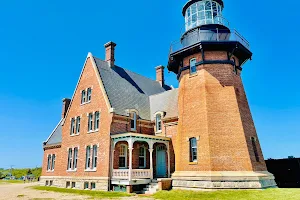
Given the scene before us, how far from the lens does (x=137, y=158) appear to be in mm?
19844

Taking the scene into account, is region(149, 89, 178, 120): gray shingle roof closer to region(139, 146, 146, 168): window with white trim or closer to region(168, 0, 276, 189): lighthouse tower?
region(168, 0, 276, 189): lighthouse tower

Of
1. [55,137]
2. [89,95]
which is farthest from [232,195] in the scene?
[55,137]

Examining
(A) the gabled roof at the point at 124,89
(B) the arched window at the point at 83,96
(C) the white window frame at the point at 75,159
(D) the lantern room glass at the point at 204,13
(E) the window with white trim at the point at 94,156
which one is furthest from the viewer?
(B) the arched window at the point at 83,96

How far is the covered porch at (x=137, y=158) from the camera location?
17266 mm

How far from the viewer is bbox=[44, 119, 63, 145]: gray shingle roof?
90.2 feet

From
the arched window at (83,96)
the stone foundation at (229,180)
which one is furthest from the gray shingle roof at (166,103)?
the arched window at (83,96)

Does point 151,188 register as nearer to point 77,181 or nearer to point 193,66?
point 77,181

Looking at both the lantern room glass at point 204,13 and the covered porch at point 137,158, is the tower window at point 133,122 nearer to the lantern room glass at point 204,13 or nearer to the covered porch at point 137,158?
the covered porch at point 137,158

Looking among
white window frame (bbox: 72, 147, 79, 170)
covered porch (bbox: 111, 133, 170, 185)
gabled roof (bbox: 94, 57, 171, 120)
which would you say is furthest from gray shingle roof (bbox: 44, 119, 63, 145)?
covered porch (bbox: 111, 133, 170, 185)

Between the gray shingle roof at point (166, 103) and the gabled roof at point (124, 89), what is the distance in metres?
0.55

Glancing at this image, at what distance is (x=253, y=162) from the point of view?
15656mm

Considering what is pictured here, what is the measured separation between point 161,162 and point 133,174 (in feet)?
12.8

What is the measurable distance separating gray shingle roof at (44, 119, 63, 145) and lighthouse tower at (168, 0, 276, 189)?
15153 mm

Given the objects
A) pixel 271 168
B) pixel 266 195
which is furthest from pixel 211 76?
pixel 271 168
